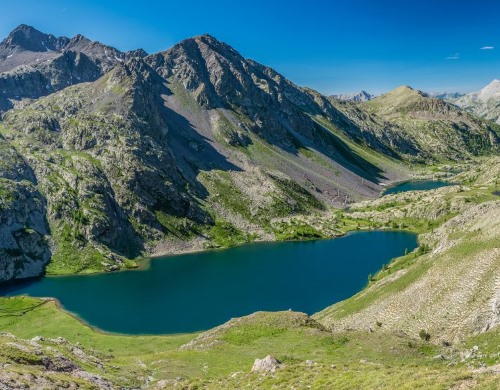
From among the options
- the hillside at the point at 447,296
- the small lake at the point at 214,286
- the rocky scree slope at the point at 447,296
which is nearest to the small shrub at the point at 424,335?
the hillside at the point at 447,296

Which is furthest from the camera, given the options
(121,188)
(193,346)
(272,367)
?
(121,188)

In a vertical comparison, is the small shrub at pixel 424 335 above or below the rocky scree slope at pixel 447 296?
below

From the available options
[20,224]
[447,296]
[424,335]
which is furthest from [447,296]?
[20,224]

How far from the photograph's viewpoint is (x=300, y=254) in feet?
551

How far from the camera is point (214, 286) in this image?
130625 mm

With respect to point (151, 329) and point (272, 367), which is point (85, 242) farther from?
point (272, 367)

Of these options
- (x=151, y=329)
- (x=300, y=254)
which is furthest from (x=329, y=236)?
(x=151, y=329)

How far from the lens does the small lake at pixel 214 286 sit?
109 m

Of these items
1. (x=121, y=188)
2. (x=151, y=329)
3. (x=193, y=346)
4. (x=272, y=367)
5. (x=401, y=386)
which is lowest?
(x=151, y=329)

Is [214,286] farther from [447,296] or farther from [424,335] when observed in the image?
[424,335]

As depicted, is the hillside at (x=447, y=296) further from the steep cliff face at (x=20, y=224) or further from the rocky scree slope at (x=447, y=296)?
the steep cliff face at (x=20, y=224)

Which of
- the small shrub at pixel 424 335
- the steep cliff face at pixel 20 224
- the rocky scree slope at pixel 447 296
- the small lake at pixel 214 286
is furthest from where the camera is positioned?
the steep cliff face at pixel 20 224

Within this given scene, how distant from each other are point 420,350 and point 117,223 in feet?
486

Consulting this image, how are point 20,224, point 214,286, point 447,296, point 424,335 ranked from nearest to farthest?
point 424,335, point 447,296, point 214,286, point 20,224
